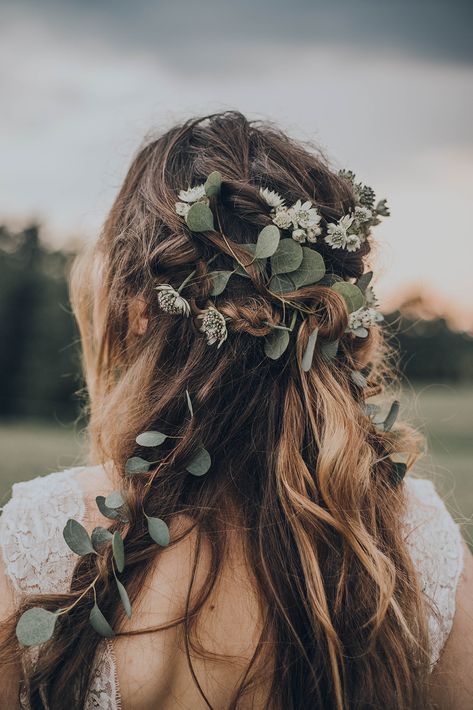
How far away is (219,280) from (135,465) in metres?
0.48

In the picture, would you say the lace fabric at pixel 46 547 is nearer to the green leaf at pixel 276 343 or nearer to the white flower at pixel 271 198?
→ the green leaf at pixel 276 343

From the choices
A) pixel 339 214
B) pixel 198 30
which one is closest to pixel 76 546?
pixel 339 214

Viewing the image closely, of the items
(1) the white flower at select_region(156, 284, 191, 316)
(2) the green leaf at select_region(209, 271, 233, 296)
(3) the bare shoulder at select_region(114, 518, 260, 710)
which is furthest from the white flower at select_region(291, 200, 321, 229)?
(3) the bare shoulder at select_region(114, 518, 260, 710)

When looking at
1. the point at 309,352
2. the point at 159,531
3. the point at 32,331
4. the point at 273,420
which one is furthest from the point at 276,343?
the point at 32,331

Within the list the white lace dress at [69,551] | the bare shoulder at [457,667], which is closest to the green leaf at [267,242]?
the white lace dress at [69,551]

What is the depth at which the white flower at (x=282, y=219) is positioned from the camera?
1.49 metres

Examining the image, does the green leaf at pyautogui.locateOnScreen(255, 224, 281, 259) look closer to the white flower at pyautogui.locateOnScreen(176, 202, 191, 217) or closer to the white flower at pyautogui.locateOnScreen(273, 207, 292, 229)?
the white flower at pyautogui.locateOnScreen(273, 207, 292, 229)

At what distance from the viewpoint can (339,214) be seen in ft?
5.31

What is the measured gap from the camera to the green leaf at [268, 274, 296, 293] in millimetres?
1513

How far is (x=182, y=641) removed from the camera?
1.39m

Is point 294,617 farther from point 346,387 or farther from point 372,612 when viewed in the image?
point 346,387

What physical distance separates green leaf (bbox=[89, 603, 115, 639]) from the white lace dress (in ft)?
0.18

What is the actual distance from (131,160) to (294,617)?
137 centimetres

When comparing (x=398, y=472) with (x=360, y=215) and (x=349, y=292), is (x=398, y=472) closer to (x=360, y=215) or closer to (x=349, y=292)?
(x=349, y=292)
